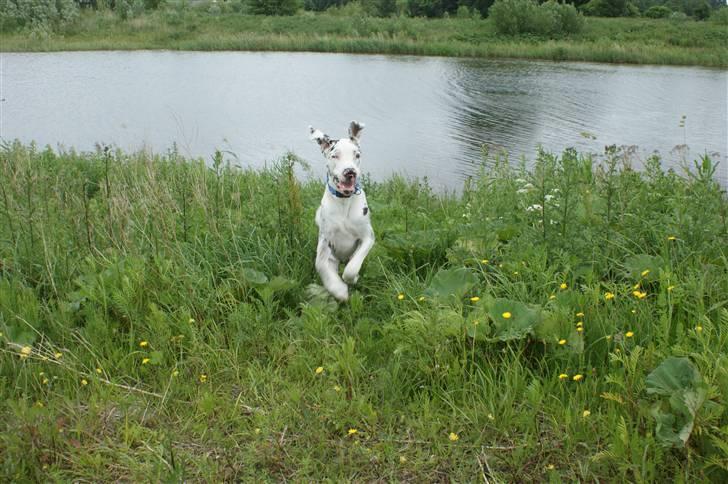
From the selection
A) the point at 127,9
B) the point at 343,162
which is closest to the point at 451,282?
the point at 343,162

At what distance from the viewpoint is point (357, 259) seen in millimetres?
4535

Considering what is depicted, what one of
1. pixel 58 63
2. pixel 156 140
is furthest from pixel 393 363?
pixel 58 63

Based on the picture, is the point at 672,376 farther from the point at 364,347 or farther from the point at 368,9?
the point at 368,9

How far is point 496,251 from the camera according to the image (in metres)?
4.62

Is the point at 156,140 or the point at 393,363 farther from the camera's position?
the point at 156,140

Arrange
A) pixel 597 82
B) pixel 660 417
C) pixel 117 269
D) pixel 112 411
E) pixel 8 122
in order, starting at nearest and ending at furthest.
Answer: pixel 660 417
pixel 112 411
pixel 117 269
pixel 8 122
pixel 597 82

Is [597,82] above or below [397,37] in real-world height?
below

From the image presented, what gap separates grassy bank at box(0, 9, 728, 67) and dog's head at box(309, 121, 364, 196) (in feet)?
90.5

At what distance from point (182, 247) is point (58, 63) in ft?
74.7

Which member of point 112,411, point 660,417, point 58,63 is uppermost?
point 58,63

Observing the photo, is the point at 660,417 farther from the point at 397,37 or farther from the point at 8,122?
the point at 397,37

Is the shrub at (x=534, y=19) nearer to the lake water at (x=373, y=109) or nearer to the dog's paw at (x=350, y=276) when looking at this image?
the lake water at (x=373, y=109)

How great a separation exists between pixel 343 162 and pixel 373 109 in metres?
11.8

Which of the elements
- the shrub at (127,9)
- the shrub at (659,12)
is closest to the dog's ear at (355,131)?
the shrub at (127,9)
